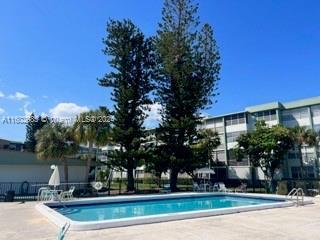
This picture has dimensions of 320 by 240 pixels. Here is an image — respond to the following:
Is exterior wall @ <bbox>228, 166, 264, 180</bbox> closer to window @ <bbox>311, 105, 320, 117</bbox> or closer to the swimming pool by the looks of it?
window @ <bbox>311, 105, 320, 117</bbox>

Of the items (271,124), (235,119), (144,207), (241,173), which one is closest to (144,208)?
(144,207)

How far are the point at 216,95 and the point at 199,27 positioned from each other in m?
6.84

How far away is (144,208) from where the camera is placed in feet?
58.0

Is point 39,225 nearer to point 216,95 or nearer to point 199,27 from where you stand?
point 216,95

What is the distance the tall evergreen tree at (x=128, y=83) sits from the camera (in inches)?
1067

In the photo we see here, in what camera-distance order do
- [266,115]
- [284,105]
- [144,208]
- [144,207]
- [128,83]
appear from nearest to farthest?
[144,208] → [144,207] → [128,83] → [284,105] → [266,115]

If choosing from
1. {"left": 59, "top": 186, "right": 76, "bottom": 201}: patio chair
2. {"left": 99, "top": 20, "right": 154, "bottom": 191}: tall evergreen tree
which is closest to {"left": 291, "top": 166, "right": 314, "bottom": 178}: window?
{"left": 99, "top": 20, "right": 154, "bottom": 191}: tall evergreen tree

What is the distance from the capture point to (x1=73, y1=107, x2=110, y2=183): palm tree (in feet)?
81.4

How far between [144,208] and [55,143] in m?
9.74

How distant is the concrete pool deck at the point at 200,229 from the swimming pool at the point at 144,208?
44 centimetres

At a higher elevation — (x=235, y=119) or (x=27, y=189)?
(x=235, y=119)

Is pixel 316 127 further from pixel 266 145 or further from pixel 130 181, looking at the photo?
pixel 130 181

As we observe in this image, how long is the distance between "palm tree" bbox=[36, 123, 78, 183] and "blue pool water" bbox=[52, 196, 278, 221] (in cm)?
749

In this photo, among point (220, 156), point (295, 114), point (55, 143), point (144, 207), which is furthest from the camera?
point (220, 156)
